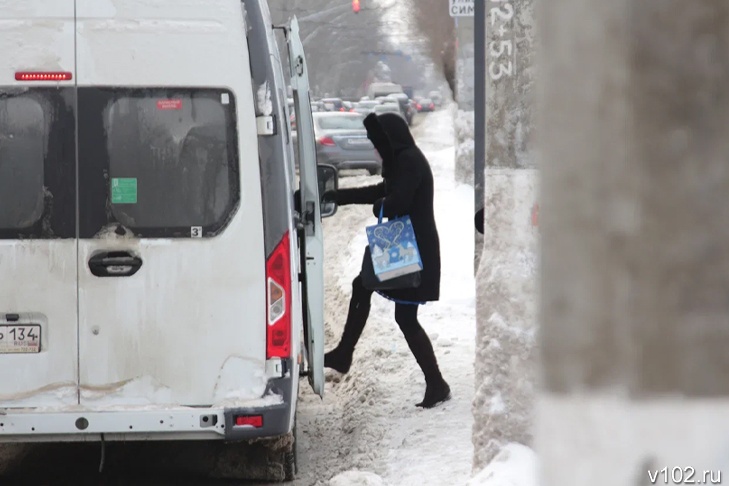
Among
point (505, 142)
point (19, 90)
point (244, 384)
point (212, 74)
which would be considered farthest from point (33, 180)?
point (505, 142)

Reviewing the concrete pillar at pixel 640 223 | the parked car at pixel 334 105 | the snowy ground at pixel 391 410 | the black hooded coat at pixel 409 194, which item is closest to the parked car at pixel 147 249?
the snowy ground at pixel 391 410

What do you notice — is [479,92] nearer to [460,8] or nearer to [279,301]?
[460,8]

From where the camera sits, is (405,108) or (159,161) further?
(405,108)

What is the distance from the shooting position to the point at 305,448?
755 centimetres

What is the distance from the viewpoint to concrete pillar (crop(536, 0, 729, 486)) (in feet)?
5.12

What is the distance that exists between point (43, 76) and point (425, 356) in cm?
306

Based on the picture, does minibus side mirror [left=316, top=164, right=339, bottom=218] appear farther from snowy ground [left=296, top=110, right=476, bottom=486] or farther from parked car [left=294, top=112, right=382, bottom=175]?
parked car [left=294, top=112, right=382, bottom=175]

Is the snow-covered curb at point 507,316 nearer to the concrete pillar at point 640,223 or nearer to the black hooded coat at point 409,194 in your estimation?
the black hooded coat at point 409,194

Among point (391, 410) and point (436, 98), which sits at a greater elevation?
point (436, 98)

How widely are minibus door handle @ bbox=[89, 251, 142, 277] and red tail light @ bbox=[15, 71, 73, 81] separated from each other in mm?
824

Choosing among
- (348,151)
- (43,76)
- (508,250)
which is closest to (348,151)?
(348,151)

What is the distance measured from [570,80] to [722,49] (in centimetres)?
19

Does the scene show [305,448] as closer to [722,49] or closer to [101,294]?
[101,294]

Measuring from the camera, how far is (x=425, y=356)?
764 centimetres
